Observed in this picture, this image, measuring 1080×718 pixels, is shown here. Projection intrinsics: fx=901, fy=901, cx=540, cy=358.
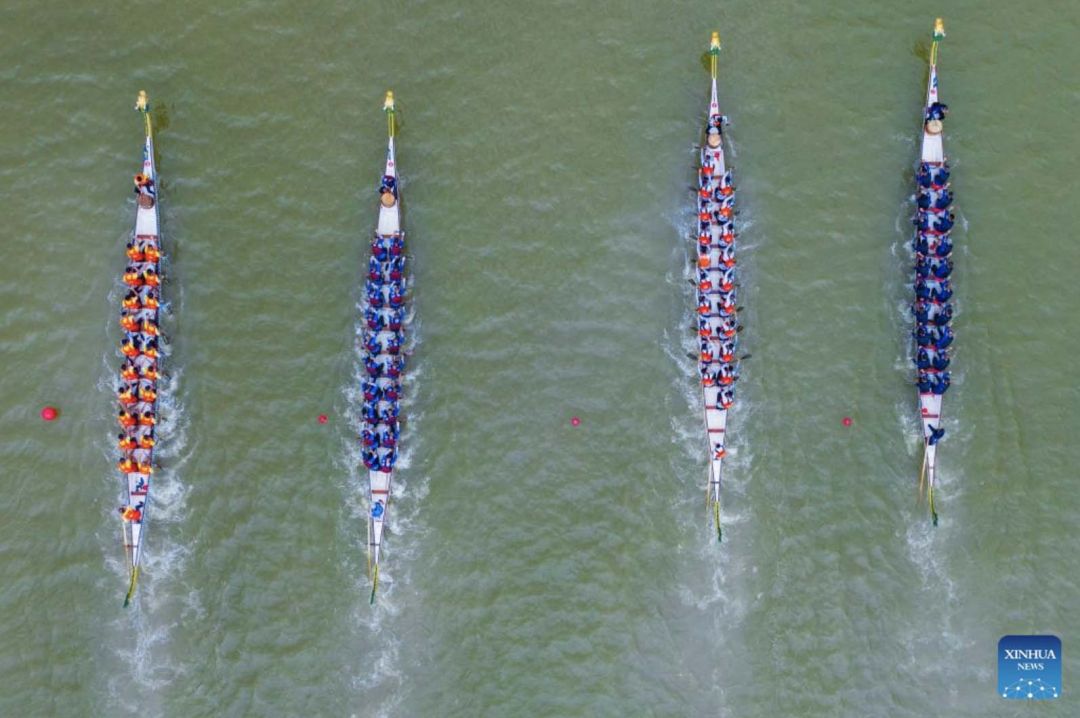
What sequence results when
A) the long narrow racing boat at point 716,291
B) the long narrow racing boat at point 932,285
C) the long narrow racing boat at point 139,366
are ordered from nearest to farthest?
the long narrow racing boat at point 139,366, the long narrow racing boat at point 932,285, the long narrow racing boat at point 716,291

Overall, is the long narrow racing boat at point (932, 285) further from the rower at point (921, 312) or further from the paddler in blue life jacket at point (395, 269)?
the paddler in blue life jacket at point (395, 269)

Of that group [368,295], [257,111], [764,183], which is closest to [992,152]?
[764,183]

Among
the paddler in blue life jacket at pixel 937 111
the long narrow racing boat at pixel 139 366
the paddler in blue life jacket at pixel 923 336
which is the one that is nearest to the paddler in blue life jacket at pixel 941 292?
the paddler in blue life jacket at pixel 923 336

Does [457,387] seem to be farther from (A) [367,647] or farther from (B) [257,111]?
(B) [257,111]

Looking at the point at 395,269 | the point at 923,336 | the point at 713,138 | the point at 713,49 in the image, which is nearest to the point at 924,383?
the point at 923,336

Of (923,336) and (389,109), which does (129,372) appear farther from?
(923,336)
